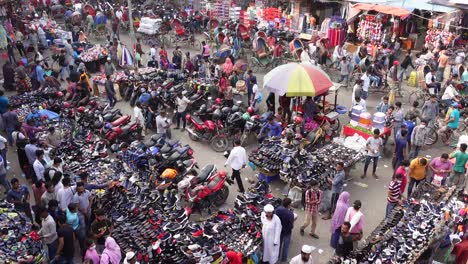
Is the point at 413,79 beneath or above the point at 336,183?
above

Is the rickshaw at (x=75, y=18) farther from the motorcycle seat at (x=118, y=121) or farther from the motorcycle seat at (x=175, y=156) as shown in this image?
the motorcycle seat at (x=175, y=156)

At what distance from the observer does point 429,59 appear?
16.9 metres

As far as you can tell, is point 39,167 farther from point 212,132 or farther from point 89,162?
point 212,132

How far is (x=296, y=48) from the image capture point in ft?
60.8

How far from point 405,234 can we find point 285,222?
6.58ft

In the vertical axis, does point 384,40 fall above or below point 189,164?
above

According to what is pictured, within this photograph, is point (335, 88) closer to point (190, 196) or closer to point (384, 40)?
point (190, 196)

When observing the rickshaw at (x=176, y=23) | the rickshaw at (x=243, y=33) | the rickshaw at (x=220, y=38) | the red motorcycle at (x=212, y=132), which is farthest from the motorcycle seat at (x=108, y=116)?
the rickshaw at (x=176, y=23)

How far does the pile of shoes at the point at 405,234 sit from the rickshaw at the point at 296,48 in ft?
35.4

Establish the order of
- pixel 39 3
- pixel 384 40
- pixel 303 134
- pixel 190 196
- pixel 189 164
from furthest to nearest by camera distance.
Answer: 1. pixel 39 3
2. pixel 384 40
3. pixel 303 134
4. pixel 189 164
5. pixel 190 196

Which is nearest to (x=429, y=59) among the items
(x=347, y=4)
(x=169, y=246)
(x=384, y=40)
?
(x=384, y=40)

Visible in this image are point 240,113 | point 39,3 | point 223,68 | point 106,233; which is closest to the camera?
point 106,233

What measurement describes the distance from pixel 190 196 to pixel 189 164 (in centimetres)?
110

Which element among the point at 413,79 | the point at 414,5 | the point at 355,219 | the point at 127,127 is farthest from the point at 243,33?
the point at 355,219
